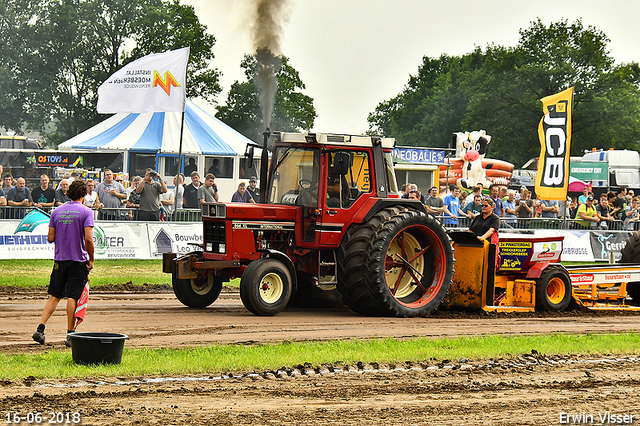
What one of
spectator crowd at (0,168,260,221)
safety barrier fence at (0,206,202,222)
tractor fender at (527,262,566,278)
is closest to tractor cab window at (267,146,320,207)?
tractor fender at (527,262,566,278)

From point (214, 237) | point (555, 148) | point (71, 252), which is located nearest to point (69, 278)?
point (71, 252)

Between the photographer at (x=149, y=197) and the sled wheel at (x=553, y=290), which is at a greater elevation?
the photographer at (x=149, y=197)

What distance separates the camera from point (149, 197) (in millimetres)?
17891

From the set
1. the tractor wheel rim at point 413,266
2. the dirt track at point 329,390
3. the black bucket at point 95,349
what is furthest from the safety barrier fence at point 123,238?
the black bucket at point 95,349

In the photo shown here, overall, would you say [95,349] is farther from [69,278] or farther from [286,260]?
[286,260]

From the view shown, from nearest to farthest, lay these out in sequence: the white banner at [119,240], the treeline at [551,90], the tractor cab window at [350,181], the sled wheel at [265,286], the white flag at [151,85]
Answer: the sled wheel at [265,286] → the tractor cab window at [350,181] → the white banner at [119,240] → the white flag at [151,85] → the treeline at [551,90]

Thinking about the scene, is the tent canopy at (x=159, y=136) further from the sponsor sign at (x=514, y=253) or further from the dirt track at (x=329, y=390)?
the dirt track at (x=329, y=390)

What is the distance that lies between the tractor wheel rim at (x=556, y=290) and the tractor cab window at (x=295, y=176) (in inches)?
158

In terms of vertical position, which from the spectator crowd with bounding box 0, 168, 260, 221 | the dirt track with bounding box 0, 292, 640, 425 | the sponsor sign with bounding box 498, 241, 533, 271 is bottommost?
the dirt track with bounding box 0, 292, 640, 425

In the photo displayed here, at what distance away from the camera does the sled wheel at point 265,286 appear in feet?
34.6

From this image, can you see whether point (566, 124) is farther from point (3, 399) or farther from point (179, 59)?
point (3, 399)

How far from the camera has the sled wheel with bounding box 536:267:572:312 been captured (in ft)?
40.0

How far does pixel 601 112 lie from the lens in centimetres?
6056

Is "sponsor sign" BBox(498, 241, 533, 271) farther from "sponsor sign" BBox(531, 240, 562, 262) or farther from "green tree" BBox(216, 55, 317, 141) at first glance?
"green tree" BBox(216, 55, 317, 141)
